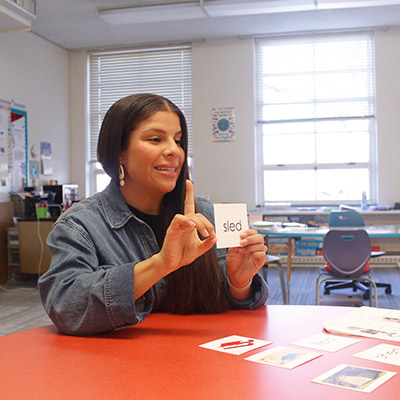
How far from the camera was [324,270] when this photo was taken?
4.03m

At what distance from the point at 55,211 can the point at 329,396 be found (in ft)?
18.4

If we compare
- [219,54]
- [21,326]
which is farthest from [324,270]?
[219,54]

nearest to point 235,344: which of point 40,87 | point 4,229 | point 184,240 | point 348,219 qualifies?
point 184,240

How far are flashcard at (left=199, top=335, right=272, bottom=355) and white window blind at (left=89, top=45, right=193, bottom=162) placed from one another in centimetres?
629

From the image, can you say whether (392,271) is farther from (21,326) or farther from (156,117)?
(156,117)

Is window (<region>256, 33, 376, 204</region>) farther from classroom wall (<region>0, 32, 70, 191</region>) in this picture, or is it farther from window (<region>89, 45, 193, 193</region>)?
classroom wall (<region>0, 32, 70, 191</region>)

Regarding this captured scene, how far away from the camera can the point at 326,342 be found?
109 centimetres

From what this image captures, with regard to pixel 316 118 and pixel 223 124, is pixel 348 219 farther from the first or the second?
pixel 223 124

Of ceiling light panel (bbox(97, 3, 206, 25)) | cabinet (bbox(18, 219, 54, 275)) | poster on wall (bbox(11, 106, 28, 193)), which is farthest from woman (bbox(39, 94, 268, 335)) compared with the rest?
poster on wall (bbox(11, 106, 28, 193))

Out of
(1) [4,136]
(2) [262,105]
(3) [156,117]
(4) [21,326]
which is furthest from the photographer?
(2) [262,105]

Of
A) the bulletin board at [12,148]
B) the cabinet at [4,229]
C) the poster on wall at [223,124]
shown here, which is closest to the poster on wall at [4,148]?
the bulletin board at [12,148]

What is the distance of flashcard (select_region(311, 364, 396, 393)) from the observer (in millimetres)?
835

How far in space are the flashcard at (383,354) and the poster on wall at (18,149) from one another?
584 cm

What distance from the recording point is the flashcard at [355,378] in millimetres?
835
